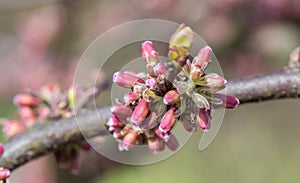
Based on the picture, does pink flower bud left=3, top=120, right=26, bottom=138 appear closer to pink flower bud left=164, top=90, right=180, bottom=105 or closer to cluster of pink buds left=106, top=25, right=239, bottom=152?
cluster of pink buds left=106, top=25, right=239, bottom=152

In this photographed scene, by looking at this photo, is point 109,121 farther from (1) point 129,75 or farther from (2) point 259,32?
(2) point 259,32

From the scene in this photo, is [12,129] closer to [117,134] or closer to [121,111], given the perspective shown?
[117,134]

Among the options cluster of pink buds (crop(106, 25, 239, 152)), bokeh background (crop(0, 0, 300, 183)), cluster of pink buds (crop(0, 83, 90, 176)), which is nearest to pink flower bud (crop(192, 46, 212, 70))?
cluster of pink buds (crop(106, 25, 239, 152))

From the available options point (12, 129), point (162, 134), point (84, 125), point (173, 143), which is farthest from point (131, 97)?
point (12, 129)

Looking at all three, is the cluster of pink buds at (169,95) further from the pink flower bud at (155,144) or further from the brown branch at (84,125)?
the brown branch at (84,125)

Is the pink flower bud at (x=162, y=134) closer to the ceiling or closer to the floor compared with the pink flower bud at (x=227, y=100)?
closer to the floor

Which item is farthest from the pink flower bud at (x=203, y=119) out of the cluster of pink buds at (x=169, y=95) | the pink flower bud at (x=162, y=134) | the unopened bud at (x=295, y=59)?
the unopened bud at (x=295, y=59)

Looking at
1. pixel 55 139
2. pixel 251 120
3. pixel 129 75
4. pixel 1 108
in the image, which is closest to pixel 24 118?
pixel 55 139
